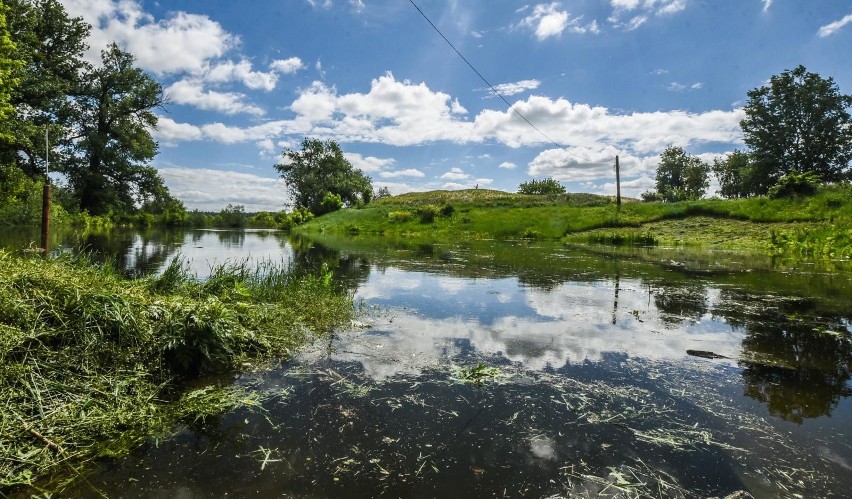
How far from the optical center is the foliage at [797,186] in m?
29.8

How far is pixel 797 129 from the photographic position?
47.4 m

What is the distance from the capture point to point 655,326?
721cm

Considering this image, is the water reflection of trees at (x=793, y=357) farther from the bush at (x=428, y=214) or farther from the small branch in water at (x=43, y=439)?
the bush at (x=428, y=214)

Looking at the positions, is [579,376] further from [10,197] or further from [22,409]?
[10,197]

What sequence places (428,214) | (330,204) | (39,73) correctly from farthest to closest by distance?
(330,204), (428,214), (39,73)

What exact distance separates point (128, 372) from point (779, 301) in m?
11.8

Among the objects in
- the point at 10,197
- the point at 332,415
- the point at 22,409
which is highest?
the point at 10,197

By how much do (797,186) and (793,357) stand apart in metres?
33.7

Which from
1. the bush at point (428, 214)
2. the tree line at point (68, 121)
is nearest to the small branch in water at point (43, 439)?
the tree line at point (68, 121)

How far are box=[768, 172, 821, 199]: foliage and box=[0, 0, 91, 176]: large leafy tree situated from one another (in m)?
46.5

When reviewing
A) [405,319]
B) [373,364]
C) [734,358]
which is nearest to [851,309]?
[734,358]

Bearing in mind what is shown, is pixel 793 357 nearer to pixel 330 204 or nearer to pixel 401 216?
pixel 401 216

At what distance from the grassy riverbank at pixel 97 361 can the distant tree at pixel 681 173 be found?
80635mm

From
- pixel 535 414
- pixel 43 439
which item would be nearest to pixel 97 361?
pixel 43 439
